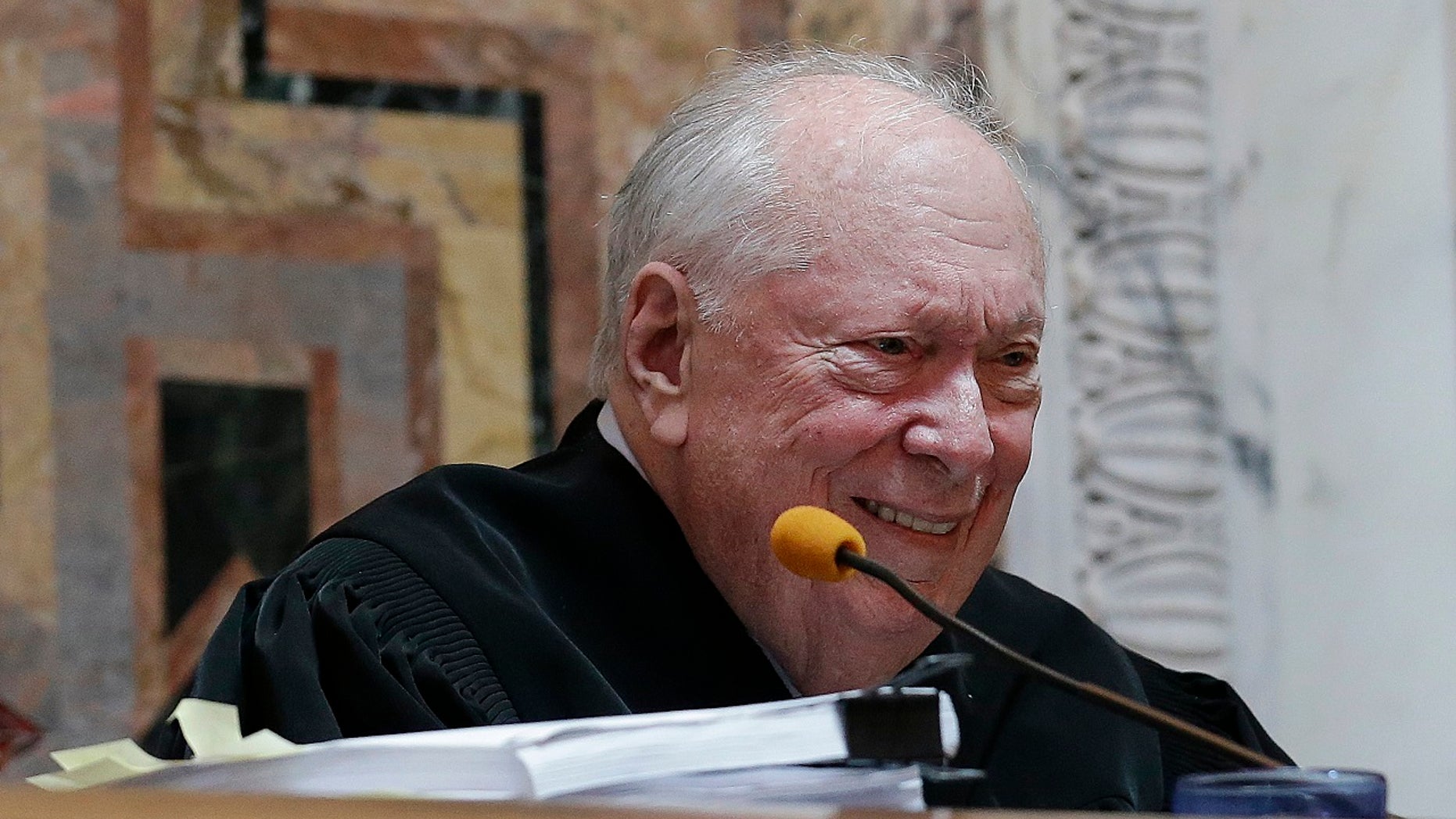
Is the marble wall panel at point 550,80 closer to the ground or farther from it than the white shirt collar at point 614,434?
farther from it

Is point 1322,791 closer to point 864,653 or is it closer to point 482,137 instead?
point 864,653

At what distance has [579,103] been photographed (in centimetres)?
412

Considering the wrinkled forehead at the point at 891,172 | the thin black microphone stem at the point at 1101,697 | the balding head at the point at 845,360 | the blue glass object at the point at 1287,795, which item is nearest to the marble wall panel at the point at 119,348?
the balding head at the point at 845,360

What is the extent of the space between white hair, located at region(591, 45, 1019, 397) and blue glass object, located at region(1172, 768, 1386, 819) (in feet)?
3.79

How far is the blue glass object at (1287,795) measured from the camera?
4.28ft

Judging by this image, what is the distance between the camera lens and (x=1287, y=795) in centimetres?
132

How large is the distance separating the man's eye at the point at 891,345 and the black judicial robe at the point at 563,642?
36cm

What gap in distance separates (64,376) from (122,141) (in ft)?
1.61

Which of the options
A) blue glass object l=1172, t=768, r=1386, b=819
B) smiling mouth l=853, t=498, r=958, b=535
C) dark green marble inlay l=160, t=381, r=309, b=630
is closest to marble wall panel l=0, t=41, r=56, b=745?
dark green marble inlay l=160, t=381, r=309, b=630

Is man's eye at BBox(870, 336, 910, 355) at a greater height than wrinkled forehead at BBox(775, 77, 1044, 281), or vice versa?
wrinkled forehead at BBox(775, 77, 1044, 281)

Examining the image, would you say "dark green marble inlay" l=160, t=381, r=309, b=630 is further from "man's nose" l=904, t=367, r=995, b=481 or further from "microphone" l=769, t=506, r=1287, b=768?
"microphone" l=769, t=506, r=1287, b=768

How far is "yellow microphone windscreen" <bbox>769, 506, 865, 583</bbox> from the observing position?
1.66 metres

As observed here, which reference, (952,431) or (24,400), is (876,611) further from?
(24,400)

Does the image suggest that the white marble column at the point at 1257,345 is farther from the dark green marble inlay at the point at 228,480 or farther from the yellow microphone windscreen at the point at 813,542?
the yellow microphone windscreen at the point at 813,542
